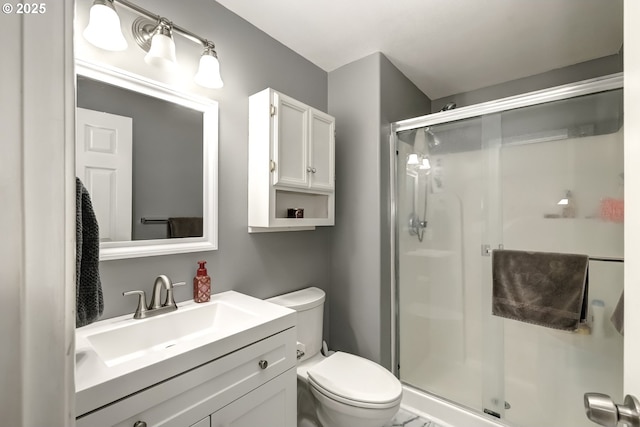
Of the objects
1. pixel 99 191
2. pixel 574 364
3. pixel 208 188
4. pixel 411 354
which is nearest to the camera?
pixel 99 191

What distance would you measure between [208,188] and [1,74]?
1195mm

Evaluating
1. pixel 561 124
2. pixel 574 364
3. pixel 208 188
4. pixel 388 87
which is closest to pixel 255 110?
pixel 208 188

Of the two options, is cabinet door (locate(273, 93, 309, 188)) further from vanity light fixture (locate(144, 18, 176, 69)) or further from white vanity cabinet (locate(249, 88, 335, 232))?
vanity light fixture (locate(144, 18, 176, 69))

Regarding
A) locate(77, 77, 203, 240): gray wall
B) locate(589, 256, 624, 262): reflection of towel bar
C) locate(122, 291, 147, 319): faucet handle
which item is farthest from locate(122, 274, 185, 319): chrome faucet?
locate(589, 256, 624, 262): reflection of towel bar

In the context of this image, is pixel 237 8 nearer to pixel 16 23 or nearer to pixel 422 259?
pixel 16 23

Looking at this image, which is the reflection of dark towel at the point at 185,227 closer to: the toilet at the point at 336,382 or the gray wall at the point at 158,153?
the gray wall at the point at 158,153

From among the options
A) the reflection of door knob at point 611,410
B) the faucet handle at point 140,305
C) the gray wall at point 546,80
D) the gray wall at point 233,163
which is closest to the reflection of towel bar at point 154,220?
the gray wall at point 233,163

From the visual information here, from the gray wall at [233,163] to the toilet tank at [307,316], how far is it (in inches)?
4.2

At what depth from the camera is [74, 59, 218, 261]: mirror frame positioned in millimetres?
1106

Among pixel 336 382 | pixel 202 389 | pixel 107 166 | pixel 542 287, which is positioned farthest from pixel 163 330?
pixel 542 287

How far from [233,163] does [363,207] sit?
90 centimetres

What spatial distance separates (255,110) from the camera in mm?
1542

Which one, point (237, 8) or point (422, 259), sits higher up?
point (237, 8)

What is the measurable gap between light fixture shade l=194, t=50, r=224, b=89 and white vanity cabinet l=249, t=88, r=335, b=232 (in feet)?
0.82
